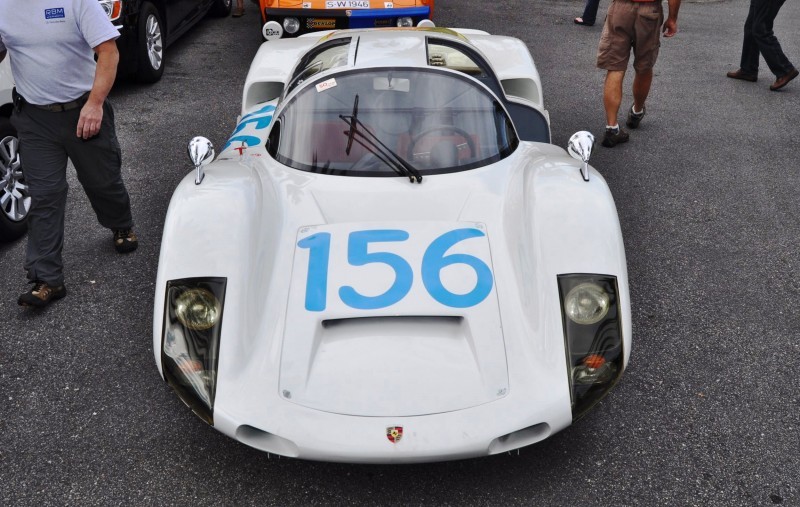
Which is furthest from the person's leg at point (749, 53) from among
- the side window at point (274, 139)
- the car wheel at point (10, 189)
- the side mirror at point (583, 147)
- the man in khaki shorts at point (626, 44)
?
the car wheel at point (10, 189)

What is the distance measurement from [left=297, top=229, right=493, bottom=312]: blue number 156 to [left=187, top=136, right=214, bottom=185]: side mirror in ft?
2.27

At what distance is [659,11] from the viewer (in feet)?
17.0

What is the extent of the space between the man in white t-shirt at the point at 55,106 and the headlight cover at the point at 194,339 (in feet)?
4.08

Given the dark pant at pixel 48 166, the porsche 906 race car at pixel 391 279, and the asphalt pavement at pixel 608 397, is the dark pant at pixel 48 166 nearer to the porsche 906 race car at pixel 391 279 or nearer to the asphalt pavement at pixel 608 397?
the asphalt pavement at pixel 608 397

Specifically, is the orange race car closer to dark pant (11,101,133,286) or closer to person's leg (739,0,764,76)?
person's leg (739,0,764,76)

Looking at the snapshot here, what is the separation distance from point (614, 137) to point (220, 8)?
5539 mm

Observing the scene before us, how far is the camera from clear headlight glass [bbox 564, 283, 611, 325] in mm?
2601

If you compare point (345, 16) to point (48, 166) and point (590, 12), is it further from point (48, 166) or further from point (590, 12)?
point (590, 12)

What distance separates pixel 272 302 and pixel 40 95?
1.74 m

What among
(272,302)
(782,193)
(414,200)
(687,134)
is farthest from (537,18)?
(272,302)

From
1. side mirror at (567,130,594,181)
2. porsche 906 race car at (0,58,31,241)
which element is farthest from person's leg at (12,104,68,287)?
side mirror at (567,130,594,181)

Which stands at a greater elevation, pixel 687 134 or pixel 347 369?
pixel 347 369

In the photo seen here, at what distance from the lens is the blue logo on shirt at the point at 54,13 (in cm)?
328

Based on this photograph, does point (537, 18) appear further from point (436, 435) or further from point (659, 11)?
point (436, 435)
